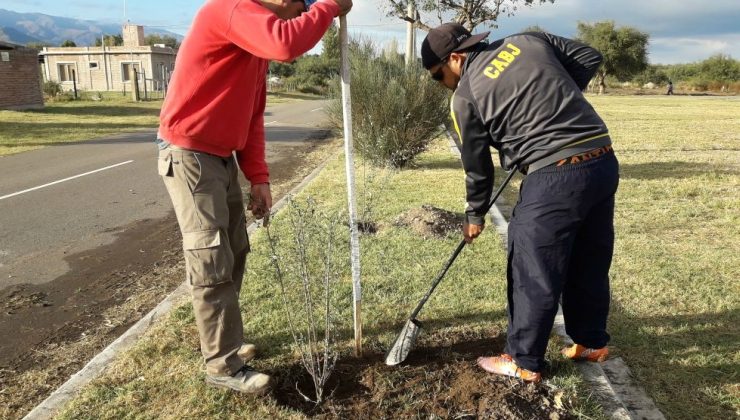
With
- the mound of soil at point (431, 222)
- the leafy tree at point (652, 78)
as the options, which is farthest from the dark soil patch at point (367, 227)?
the leafy tree at point (652, 78)

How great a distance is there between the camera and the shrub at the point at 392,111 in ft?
31.5

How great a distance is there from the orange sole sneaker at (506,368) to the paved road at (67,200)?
400 centimetres

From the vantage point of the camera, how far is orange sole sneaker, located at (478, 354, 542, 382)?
2973 millimetres

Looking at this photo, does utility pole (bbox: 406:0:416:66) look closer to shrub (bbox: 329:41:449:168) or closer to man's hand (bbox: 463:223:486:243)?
shrub (bbox: 329:41:449:168)

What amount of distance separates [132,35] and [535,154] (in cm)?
5045

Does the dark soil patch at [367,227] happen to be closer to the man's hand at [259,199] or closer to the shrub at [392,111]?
the man's hand at [259,199]

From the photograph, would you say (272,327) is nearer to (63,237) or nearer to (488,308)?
(488,308)

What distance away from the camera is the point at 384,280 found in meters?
4.52

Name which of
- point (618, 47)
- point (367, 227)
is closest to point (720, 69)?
point (618, 47)

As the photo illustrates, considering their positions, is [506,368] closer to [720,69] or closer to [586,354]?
[586,354]

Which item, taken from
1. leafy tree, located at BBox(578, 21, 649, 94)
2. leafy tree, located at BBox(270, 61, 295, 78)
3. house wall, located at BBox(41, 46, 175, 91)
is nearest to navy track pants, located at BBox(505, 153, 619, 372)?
house wall, located at BBox(41, 46, 175, 91)

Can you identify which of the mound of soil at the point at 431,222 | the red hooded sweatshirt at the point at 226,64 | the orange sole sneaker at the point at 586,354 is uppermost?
the red hooded sweatshirt at the point at 226,64

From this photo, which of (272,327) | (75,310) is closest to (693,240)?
(272,327)

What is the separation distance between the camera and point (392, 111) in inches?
380
